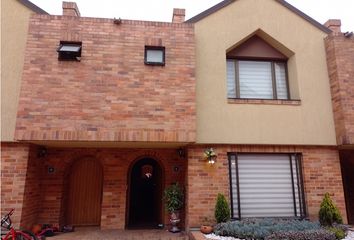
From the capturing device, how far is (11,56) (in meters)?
7.52

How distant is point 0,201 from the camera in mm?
6883

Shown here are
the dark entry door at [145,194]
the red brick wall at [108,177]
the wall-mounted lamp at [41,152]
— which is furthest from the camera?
the dark entry door at [145,194]

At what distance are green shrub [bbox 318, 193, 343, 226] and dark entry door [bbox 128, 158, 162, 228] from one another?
4.76 m

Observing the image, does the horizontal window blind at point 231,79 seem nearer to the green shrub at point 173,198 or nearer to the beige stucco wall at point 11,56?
the green shrub at point 173,198

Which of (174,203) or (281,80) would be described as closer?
(174,203)

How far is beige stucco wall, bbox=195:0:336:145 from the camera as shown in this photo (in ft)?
25.8

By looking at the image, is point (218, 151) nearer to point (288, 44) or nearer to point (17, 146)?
point (288, 44)

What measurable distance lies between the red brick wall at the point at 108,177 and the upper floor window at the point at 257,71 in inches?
120

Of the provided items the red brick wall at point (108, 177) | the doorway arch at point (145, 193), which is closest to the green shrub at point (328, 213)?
the red brick wall at point (108, 177)

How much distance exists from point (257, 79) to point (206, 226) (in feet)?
15.9

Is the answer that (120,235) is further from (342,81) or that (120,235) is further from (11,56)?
(342,81)

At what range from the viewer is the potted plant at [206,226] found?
6.88 meters

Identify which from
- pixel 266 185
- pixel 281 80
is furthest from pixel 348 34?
pixel 266 185

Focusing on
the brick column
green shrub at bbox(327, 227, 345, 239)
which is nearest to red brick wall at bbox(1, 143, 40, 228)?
the brick column
